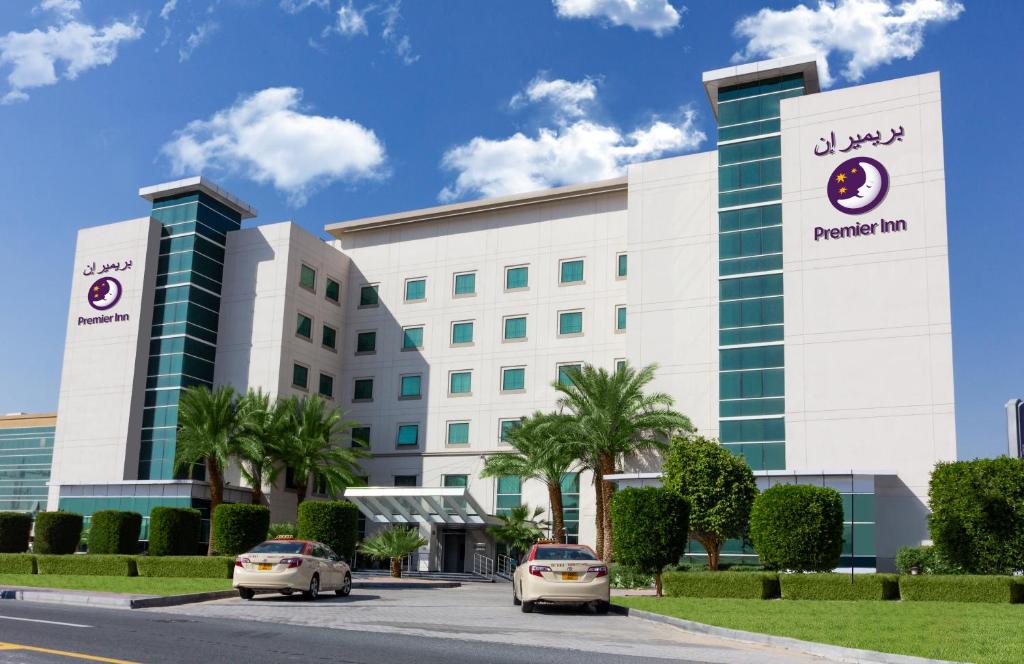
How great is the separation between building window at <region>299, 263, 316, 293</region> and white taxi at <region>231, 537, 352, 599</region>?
34.8 meters

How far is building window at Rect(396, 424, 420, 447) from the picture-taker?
58719 millimetres

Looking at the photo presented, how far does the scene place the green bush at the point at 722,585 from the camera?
25.7m

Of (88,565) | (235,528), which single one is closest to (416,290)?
(235,528)

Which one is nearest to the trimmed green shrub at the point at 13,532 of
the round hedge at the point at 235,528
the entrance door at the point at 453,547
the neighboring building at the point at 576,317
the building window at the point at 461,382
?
the neighboring building at the point at 576,317

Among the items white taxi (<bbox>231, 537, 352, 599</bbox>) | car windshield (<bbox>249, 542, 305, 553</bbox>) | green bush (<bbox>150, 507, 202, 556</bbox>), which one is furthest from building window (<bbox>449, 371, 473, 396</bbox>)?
car windshield (<bbox>249, 542, 305, 553</bbox>)

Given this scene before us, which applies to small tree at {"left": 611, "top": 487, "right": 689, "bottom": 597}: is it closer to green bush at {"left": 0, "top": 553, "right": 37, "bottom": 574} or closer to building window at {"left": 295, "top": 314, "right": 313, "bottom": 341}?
green bush at {"left": 0, "top": 553, "right": 37, "bottom": 574}

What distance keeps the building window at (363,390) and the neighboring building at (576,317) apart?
0.13m

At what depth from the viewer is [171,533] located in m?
37.2

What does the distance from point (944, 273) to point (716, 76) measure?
48.7 feet

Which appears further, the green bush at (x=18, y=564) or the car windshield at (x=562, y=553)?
the green bush at (x=18, y=564)

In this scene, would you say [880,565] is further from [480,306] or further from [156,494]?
[156,494]

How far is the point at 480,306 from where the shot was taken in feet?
193

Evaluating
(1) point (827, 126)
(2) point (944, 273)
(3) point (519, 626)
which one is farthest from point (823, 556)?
(1) point (827, 126)

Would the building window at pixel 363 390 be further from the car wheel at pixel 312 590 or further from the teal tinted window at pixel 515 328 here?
the car wheel at pixel 312 590
